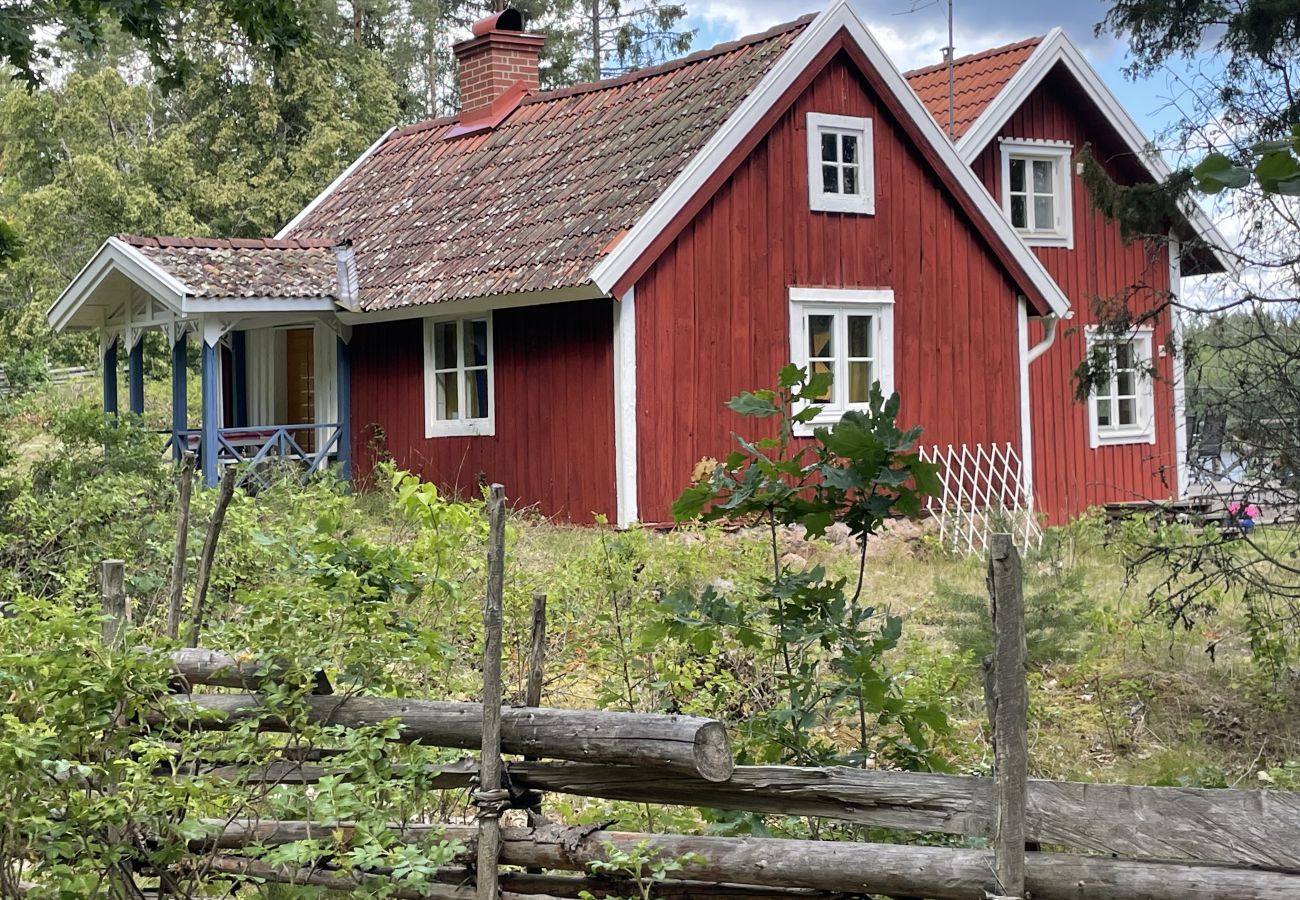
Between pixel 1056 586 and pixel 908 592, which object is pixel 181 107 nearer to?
pixel 908 592

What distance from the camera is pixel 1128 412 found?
20453 millimetres

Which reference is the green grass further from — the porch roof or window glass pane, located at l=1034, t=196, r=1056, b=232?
window glass pane, located at l=1034, t=196, r=1056, b=232

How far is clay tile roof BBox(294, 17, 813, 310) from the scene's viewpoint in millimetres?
14609

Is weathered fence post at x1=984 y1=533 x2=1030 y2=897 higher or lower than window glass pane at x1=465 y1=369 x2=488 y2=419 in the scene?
lower

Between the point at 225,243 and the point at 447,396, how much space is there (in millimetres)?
3114

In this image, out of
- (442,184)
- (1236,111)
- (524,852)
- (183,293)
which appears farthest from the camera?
(442,184)

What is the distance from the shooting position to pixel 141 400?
18.9 meters

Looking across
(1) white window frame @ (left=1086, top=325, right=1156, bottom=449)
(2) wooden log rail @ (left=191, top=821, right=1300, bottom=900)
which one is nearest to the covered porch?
(1) white window frame @ (left=1086, top=325, right=1156, bottom=449)

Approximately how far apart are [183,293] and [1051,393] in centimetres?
1091

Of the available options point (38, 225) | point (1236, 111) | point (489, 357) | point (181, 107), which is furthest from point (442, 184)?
point (181, 107)

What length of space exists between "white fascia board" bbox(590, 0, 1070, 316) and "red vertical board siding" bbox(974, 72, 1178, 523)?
2.81 meters

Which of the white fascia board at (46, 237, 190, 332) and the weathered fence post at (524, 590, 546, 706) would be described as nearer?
the weathered fence post at (524, 590, 546, 706)

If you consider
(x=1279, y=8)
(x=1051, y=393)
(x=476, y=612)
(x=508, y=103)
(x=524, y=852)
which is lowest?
(x=524, y=852)

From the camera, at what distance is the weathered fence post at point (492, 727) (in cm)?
476
